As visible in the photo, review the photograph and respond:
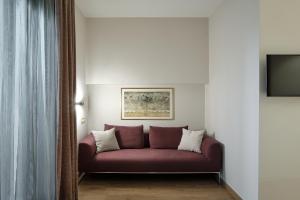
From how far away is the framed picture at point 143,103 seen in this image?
5.64 meters

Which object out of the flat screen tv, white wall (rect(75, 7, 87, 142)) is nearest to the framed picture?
white wall (rect(75, 7, 87, 142))

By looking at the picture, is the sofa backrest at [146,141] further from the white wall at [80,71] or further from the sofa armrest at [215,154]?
the sofa armrest at [215,154]

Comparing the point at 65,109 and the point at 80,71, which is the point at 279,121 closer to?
the point at 65,109

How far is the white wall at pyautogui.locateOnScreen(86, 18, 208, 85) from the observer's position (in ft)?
18.0

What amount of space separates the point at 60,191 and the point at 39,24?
186 cm

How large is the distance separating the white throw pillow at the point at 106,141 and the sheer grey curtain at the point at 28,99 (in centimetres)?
202

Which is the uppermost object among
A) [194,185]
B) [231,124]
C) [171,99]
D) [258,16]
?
[258,16]

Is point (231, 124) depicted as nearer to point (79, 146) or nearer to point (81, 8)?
point (79, 146)

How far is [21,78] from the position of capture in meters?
2.32

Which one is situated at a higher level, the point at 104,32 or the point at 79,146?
the point at 104,32

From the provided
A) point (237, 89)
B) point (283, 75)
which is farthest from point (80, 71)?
point (283, 75)

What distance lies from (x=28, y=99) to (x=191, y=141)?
128 inches

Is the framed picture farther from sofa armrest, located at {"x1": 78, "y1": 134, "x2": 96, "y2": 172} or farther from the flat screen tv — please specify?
the flat screen tv

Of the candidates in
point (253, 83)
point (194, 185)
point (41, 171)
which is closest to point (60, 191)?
point (41, 171)
